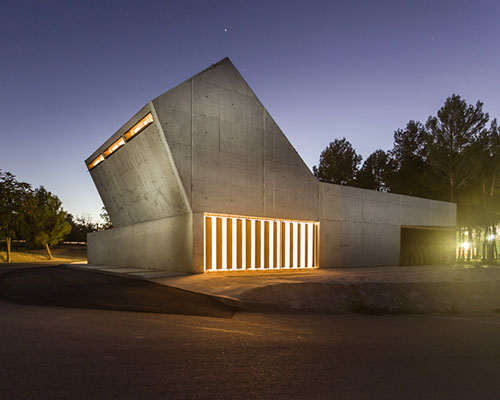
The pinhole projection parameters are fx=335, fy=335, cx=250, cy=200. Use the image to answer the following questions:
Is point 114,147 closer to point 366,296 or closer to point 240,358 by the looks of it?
point 366,296

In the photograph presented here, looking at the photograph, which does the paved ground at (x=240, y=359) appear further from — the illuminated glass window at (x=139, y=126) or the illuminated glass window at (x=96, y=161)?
the illuminated glass window at (x=96, y=161)

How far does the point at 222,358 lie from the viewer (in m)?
4.46

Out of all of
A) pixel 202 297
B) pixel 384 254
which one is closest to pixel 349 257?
pixel 384 254

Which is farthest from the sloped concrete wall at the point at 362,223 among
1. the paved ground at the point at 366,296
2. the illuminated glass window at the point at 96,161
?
the illuminated glass window at the point at 96,161

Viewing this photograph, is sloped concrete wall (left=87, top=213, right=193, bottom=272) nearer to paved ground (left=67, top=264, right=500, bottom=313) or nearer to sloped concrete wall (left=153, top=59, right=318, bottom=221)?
sloped concrete wall (left=153, top=59, right=318, bottom=221)

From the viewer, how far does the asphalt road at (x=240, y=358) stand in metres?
3.46

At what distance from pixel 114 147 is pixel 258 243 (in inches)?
416

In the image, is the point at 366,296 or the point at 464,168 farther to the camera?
the point at 464,168

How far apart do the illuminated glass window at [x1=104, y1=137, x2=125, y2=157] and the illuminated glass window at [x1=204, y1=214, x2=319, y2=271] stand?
23.8ft

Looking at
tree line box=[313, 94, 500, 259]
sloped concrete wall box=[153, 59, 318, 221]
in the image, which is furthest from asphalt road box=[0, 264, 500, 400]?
tree line box=[313, 94, 500, 259]

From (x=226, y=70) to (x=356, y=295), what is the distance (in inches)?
522

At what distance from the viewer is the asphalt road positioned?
3.46m

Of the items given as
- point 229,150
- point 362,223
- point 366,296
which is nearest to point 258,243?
point 229,150

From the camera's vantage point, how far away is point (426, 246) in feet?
102
